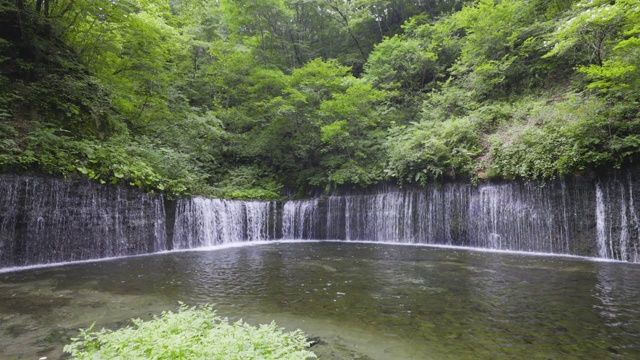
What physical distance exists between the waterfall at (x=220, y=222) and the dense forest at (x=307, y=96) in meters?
0.79

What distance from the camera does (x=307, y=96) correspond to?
1838 cm

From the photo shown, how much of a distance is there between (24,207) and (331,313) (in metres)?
9.03

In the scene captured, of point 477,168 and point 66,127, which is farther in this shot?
point 477,168

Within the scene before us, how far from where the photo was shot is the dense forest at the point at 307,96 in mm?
10047

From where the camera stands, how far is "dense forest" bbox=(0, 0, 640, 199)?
10.0m

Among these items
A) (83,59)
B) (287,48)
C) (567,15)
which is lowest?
(83,59)

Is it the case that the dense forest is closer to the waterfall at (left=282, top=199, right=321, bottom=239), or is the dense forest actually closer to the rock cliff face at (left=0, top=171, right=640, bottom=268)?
the rock cliff face at (left=0, top=171, right=640, bottom=268)

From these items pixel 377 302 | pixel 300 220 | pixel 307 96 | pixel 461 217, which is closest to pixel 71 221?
pixel 377 302

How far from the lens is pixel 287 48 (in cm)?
2381

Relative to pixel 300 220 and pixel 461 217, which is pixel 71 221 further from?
pixel 461 217

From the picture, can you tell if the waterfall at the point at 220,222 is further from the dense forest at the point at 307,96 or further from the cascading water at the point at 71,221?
the cascading water at the point at 71,221

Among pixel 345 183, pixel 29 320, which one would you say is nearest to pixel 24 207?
pixel 29 320

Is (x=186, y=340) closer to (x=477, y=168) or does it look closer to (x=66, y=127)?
(x=66, y=127)

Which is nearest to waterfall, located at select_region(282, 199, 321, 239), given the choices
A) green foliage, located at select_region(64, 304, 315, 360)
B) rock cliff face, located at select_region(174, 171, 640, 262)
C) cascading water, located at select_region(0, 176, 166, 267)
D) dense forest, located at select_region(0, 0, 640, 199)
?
rock cliff face, located at select_region(174, 171, 640, 262)
